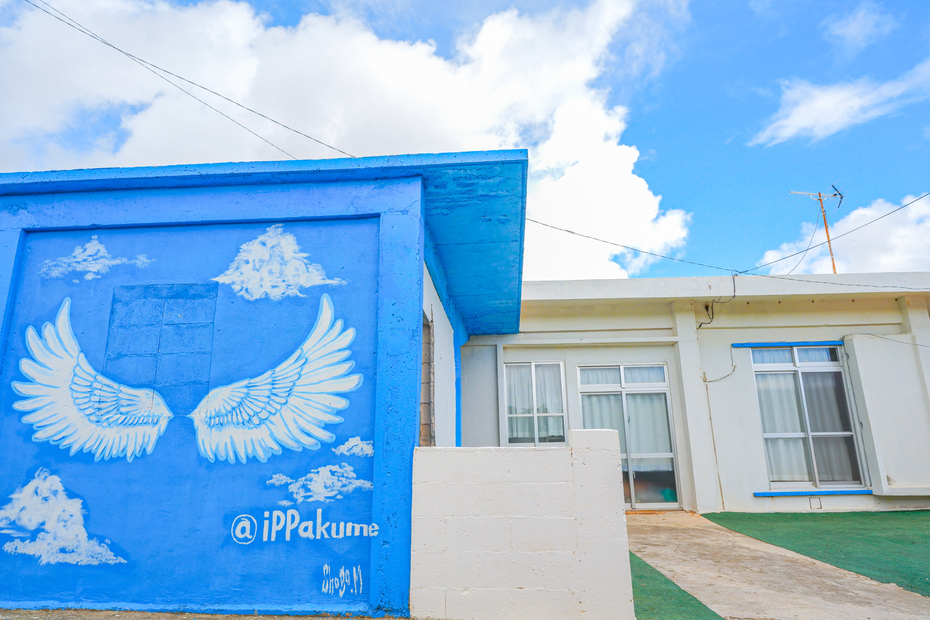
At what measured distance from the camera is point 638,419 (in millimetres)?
8461

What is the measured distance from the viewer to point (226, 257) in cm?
420

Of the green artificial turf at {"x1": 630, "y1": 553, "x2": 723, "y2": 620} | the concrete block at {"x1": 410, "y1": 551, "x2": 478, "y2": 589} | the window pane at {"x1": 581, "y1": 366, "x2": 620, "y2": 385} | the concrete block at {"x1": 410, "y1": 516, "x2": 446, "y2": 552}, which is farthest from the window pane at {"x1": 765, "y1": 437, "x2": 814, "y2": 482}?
the concrete block at {"x1": 410, "y1": 516, "x2": 446, "y2": 552}

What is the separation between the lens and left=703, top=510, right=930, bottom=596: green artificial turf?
457 cm

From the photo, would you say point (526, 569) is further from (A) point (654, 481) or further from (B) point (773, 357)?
(B) point (773, 357)

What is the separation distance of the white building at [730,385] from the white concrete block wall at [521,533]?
5006mm

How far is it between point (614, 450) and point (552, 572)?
0.84 meters

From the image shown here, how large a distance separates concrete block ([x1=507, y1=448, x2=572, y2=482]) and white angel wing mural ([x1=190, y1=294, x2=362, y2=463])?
1.21 meters

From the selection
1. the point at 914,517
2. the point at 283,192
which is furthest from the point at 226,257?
the point at 914,517

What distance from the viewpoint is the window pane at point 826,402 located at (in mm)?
A: 8258

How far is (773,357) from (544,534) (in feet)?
21.5

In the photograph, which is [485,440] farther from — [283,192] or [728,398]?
[283,192]

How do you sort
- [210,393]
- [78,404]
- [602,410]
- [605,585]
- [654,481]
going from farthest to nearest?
[602,410], [654,481], [78,404], [210,393], [605,585]

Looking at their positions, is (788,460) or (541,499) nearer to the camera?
(541,499)

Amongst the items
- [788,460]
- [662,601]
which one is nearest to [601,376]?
[788,460]
